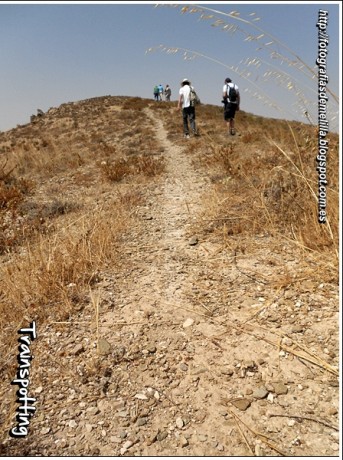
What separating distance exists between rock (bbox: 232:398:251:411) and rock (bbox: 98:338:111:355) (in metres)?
1.03

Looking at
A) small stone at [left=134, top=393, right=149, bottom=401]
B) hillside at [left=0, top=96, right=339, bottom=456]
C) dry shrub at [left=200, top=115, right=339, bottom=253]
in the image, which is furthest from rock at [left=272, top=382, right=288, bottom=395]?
dry shrub at [left=200, top=115, right=339, bottom=253]

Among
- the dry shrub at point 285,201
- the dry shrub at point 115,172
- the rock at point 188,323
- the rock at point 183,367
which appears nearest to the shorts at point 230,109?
the dry shrub at point 115,172

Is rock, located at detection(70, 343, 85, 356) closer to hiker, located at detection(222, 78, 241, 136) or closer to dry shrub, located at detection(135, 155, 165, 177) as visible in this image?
dry shrub, located at detection(135, 155, 165, 177)

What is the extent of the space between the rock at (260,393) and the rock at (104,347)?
113cm

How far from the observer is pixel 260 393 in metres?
2.11

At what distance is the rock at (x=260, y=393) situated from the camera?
6.86ft

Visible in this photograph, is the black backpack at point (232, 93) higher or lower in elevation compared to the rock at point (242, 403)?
higher

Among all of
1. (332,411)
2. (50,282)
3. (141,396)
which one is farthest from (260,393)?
(50,282)

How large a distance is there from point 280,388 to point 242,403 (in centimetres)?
27

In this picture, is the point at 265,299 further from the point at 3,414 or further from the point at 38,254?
the point at 38,254

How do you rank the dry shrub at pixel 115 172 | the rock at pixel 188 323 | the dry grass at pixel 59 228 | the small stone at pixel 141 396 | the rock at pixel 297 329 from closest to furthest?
the small stone at pixel 141 396
the rock at pixel 297 329
the rock at pixel 188 323
the dry grass at pixel 59 228
the dry shrub at pixel 115 172

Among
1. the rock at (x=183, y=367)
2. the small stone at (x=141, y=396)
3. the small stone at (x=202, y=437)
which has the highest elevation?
the rock at (x=183, y=367)

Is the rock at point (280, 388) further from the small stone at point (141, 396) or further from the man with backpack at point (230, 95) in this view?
the man with backpack at point (230, 95)

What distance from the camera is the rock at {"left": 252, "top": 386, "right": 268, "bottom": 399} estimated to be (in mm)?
2092
